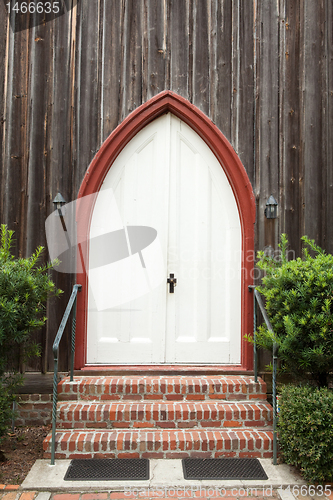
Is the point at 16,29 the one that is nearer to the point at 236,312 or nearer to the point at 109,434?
the point at 236,312

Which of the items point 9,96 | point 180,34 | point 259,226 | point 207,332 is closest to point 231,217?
point 259,226

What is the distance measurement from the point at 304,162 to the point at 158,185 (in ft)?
5.81

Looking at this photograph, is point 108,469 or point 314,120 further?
point 314,120

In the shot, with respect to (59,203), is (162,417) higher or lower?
lower

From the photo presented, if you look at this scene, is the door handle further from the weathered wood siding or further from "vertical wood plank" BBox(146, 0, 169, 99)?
"vertical wood plank" BBox(146, 0, 169, 99)

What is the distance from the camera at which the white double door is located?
4.42 meters

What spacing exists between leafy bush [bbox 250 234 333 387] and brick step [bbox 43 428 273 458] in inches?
30.5

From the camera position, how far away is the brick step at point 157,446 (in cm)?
332

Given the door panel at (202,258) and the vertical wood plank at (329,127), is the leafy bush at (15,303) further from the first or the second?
the vertical wood plank at (329,127)

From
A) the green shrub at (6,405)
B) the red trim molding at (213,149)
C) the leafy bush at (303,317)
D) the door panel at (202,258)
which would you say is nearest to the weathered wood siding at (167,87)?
the red trim molding at (213,149)

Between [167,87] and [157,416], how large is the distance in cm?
360

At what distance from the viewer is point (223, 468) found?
3189mm

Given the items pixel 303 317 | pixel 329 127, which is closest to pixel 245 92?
pixel 329 127

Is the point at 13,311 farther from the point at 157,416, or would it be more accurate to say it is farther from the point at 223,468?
the point at 223,468
